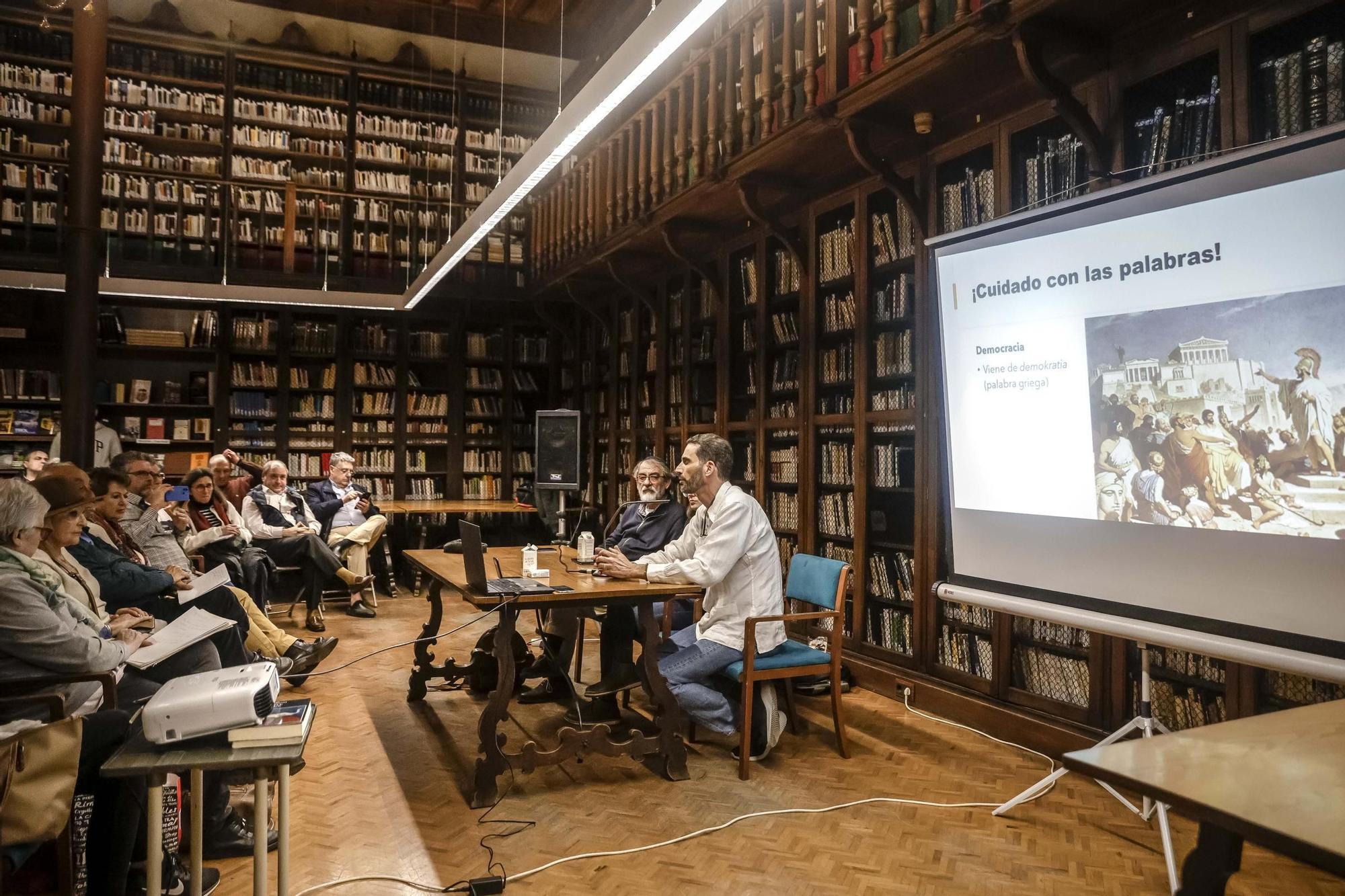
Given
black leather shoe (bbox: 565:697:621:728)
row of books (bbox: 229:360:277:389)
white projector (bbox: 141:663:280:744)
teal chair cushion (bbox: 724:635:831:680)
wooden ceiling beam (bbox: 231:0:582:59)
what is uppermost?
wooden ceiling beam (bbox: 231:0:582:59)

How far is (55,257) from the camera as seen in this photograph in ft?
25.4

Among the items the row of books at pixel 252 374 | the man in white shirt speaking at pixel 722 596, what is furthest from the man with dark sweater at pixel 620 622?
the row of books at pixel 252 374

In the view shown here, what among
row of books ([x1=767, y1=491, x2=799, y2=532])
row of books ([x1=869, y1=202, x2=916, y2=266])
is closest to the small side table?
row of books ([x1=869, y1=202, x2=916, y2=266])

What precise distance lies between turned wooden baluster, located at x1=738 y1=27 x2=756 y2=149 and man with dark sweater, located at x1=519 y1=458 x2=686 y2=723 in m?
1.91

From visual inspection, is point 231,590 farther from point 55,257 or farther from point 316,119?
point 316,119

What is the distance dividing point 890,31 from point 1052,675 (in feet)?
9.29

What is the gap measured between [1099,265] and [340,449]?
25.5 ft

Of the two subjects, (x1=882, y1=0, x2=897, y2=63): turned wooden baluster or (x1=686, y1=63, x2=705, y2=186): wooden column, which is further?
(x1=686, y1=63, x2=705, y2=186): wooden column

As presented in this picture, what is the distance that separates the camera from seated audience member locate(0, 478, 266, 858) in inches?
87.7

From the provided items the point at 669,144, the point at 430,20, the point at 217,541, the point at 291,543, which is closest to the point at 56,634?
the point at 217,541

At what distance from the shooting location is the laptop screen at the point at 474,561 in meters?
3.16

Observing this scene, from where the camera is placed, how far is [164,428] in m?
8.45

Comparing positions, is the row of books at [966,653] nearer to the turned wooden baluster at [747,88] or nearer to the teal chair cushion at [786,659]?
the teal chair cushion at [786,659]

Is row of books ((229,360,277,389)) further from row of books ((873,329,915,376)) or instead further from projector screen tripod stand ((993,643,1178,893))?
projector screen tripod stand ((993,643,1178,893))
